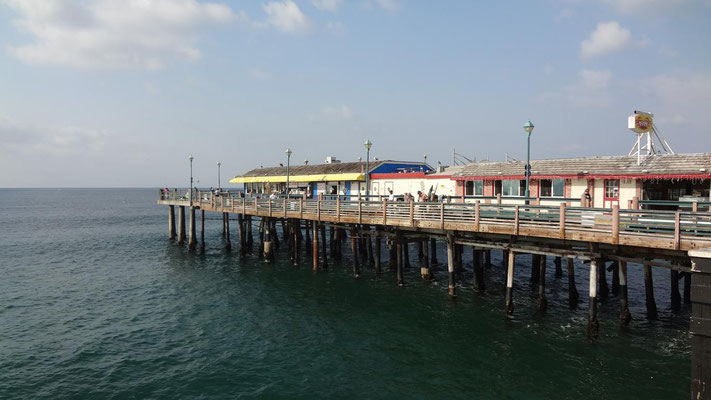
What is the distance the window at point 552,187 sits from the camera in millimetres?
24078

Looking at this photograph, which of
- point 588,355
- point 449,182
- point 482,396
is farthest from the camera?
point 449,182

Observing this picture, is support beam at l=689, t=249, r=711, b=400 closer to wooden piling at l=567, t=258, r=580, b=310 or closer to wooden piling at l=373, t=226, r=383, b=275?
wooden piling at l=567, t=258, r=580, b=310

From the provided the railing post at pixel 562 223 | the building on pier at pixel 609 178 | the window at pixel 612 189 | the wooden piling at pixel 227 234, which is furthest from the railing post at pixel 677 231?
the wooden piling at pixel 227 234

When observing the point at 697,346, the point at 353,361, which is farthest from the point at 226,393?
the point at 697,346

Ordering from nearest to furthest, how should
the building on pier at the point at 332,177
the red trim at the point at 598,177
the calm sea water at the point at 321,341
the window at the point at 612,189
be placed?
the calm sea water at the point at 321,341, the red trim at the point at 598,177, the window at the point at 612,189, the building on pier at the point at 332,177

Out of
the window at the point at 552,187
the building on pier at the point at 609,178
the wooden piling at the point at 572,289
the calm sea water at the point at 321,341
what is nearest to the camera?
A: the calm sea water at the point at 321,341

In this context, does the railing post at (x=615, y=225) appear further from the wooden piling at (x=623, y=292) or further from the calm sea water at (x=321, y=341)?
the calm sea water at (x=321, y=341)

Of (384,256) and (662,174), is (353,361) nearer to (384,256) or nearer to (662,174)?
(662,174)

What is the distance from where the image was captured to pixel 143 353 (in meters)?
16.3

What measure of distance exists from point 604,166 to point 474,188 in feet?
24.9

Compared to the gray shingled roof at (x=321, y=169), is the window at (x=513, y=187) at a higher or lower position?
lower

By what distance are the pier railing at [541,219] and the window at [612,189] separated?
178 inches

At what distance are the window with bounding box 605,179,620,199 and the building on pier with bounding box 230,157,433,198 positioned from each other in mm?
14346

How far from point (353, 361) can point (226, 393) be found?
4.30 m
